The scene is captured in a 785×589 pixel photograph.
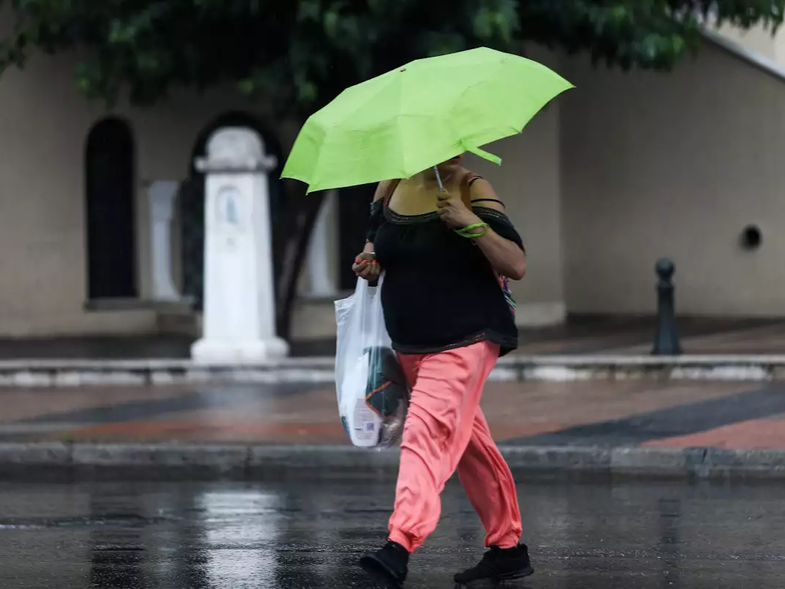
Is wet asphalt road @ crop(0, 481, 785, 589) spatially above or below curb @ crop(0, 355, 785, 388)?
below

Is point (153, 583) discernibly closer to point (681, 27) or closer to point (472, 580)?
point (472, 580)

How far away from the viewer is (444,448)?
5.63m

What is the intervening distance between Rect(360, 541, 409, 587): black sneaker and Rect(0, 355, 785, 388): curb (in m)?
8.08

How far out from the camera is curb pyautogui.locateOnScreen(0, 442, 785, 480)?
29.5ft

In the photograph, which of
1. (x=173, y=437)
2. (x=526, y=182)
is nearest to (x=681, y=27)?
(x=526, y=182)

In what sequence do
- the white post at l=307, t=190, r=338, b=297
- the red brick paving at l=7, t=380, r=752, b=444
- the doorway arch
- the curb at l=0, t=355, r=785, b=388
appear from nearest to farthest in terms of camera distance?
the red brick paving at l=7, t=380, r=752, b=444 < the curb at l=0, t=355, r=785, b=388 < the white post at l=307, t=190, r=338, b=297 < the doorway arch

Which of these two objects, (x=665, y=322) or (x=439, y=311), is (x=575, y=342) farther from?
(x=439, y=311)

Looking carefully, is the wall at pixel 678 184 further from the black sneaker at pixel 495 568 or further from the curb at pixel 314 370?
the black sneaker at pixel 495 568

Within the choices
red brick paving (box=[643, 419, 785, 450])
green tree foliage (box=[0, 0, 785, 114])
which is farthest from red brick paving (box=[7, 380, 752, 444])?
green tree foliage (box=[0, 0, 785, 114])

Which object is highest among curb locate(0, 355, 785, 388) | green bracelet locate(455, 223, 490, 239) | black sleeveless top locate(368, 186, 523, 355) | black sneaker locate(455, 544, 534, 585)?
green bracelet locate(455, 223, 490, 239)

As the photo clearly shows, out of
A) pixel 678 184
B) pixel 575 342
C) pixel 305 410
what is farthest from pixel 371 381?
pixel 678 184

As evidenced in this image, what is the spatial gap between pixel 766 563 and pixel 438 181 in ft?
7.27

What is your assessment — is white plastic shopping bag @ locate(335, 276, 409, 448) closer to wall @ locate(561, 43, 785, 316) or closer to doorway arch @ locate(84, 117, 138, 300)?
doorway arch @ locate(84, 117, 138, 300)

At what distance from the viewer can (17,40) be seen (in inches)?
622
